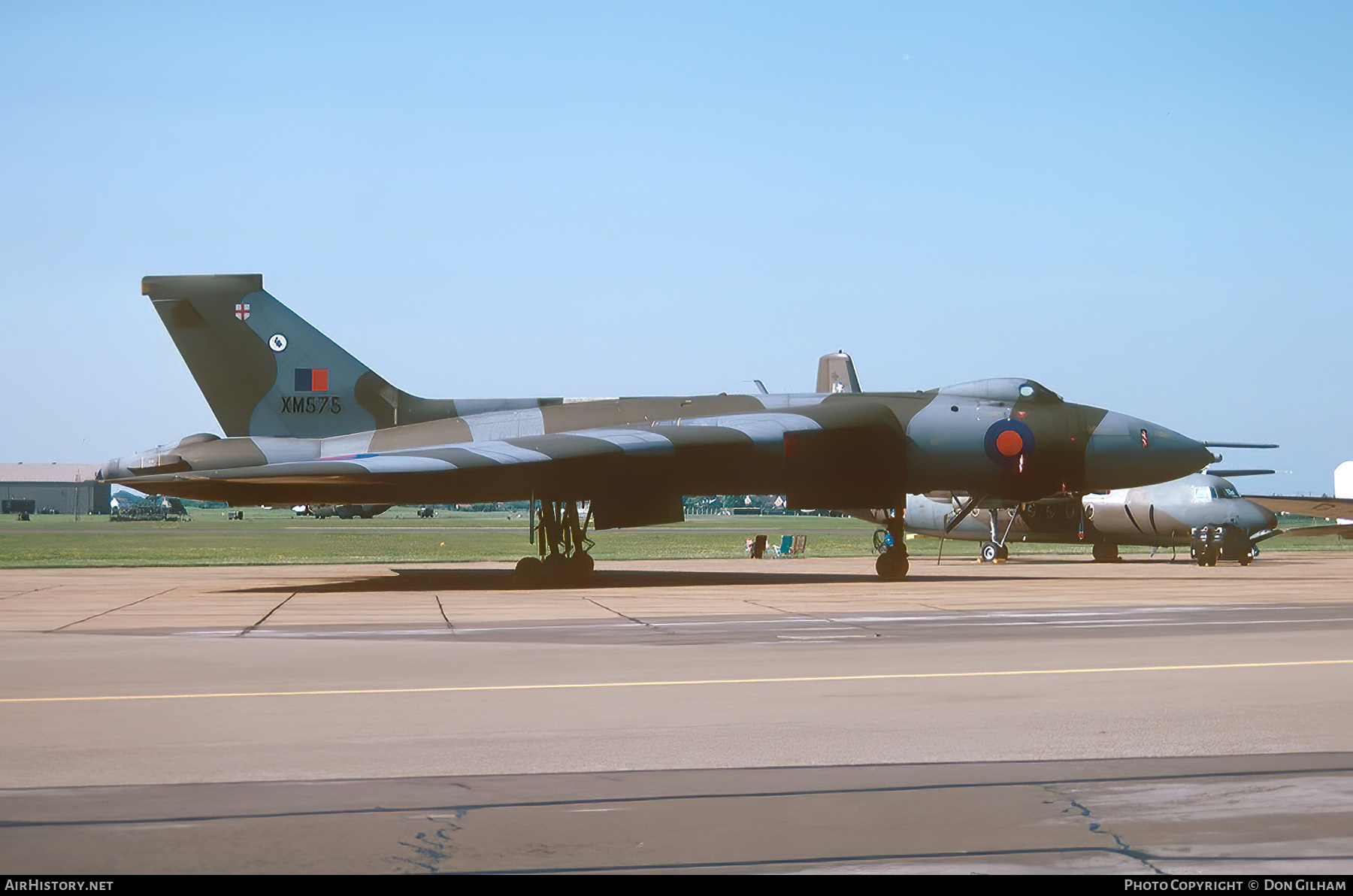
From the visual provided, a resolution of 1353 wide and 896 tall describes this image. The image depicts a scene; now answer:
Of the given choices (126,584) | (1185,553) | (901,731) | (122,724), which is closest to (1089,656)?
(901,731)

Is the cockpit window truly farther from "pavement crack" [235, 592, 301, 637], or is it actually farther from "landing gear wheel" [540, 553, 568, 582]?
"pavement crack" [235, 592, 301, 637]

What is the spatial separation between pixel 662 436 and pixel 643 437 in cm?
37

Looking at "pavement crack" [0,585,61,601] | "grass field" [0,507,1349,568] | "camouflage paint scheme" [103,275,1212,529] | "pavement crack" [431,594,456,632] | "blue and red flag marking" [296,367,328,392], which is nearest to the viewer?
"pavement crack" [431,594,456,632]

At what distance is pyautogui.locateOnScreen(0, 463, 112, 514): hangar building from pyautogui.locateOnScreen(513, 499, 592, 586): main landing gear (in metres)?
131

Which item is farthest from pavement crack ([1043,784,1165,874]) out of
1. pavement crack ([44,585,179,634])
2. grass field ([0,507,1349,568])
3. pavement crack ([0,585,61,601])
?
grass field ([0,507,1349,568])

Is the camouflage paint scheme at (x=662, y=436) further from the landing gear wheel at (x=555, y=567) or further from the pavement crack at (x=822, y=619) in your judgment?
the pavement crack at (x=822, y=619)

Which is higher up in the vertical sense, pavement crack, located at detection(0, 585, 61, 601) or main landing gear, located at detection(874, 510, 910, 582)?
main landing gear, located at detection(874, 510, 910, 582)

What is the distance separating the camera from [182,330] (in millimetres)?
24719

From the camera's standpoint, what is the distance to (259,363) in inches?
979

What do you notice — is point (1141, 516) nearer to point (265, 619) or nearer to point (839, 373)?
point (839, 373)

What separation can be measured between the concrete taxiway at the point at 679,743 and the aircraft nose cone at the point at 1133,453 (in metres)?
8.80

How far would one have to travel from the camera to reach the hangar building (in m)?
156

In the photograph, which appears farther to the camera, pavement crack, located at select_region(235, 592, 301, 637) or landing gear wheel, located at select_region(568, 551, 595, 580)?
landing gear wheel, located at select_region(568, 551, 595, 580)

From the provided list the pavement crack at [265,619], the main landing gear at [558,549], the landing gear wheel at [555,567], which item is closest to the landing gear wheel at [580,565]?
the main landing gear at [558,549]
